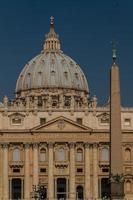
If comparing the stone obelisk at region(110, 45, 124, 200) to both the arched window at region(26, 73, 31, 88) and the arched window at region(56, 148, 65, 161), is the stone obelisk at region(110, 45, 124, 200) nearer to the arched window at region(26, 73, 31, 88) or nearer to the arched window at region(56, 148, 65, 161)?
the arched window at region(56, 148, 65, 161)

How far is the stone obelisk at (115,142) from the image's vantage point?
4431cm

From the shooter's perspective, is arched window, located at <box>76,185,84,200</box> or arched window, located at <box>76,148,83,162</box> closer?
arched window, located at <box>76,185,84,200</box>

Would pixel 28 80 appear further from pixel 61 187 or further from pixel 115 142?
pixel 115 142

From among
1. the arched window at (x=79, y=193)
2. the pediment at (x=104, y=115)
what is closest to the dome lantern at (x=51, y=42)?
the pediment at (x=104, y=115)

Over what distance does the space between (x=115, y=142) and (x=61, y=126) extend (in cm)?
4460

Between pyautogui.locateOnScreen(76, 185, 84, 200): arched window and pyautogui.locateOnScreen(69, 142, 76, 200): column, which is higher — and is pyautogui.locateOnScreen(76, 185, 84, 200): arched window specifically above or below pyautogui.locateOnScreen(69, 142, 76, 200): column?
below

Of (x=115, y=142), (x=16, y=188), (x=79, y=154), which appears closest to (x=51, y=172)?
(x=79, y=154)

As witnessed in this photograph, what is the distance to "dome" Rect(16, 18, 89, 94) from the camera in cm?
11731

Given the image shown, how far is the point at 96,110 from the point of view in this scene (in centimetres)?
9119

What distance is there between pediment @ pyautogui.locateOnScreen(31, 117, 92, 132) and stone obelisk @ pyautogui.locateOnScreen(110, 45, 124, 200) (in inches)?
1691

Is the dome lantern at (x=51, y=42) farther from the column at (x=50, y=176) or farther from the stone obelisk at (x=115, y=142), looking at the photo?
the stone obelisk at (x=115, y=142)

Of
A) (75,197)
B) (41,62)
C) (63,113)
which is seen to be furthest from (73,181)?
(41,62)

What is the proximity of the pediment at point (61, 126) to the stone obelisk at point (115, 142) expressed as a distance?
42956mm

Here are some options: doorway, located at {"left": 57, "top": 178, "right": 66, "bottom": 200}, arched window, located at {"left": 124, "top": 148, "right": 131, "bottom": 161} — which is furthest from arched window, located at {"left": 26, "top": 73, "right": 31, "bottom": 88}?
arched window, located at {"left": 124, "top": 148, "right": 131, "bottom": 161}
